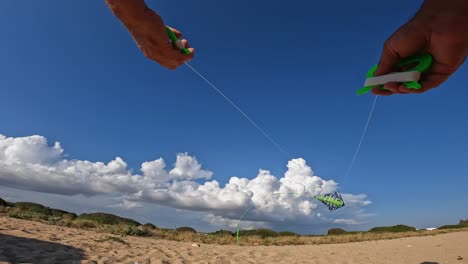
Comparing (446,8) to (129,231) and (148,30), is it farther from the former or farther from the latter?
(129,231)

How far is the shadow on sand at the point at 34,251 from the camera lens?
6800 millimetres

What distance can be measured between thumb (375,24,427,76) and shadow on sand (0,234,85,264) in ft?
24.1

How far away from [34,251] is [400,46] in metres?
8.62

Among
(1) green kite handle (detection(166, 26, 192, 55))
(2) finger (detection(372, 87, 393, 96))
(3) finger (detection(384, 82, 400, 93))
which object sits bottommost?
(3) finger (detection(384, 82, 400, 93))

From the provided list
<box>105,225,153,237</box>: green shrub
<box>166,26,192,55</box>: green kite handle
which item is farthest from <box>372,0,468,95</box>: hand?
<box>105,225,153,237</box>: green shrub

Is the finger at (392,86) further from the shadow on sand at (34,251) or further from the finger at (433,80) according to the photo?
the shadow on sand at (34,251)

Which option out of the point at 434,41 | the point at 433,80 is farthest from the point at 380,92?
the point at 434,41

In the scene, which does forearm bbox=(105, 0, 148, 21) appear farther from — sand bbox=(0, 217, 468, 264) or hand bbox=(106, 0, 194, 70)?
sand bbox=(0, 217, 468, 264)

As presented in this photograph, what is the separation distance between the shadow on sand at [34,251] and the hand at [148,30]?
20.5 feet

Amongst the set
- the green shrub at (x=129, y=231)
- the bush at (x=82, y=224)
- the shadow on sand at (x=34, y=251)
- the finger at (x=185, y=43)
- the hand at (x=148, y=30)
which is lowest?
the shadow on sand at (x=34, y=251)

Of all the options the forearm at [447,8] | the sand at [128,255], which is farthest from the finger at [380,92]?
the sand at [128,255]

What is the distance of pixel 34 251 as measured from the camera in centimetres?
763

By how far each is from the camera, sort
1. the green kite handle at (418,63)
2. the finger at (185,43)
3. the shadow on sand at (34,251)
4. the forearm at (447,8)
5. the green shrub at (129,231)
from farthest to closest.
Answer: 1. the green shrub at (129,231)
2. the shadow on sand at (34,251)
3. the finger at (185,43)
4. the green kite handle at (418,63)
5. the forearm at (447,8)

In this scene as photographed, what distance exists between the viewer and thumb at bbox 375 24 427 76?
1719 millimetres
